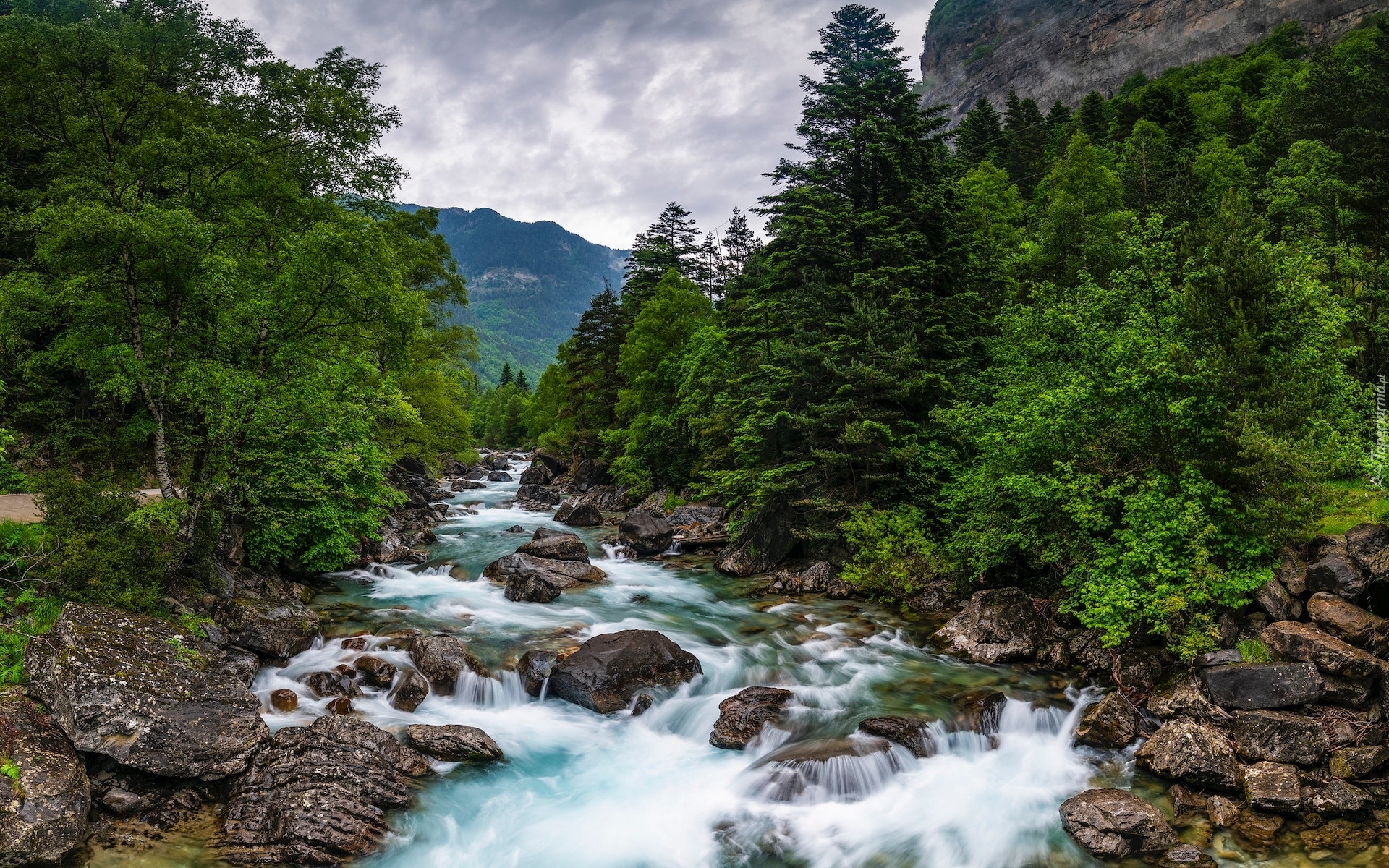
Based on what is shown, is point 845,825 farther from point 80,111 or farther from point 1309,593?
point 80,111

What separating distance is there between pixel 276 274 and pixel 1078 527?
771 inches

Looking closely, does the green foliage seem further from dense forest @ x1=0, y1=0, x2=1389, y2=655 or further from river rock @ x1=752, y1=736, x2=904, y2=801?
river rock @ x1=752, y1=736, x2=904, y2=801

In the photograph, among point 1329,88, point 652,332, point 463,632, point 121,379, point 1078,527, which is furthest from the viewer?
point 652,332

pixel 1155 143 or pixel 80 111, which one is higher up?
pixel 1155 143

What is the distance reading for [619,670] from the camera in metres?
14.1

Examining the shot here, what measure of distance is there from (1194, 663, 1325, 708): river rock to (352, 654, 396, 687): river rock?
15.6m

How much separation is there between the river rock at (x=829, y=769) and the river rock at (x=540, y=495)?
108 feet

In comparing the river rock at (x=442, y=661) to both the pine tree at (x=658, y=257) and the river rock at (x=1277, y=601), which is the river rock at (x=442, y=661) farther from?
the pine tree at (x=658, y=257)

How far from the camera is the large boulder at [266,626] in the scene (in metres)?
13.5

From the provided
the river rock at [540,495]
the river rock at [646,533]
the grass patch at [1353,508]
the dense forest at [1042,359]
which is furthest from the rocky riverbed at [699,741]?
the river rock at [540,495]

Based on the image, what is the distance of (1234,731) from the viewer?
10570 mm

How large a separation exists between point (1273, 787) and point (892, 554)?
1062 cm

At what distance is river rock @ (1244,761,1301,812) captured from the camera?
9242mm

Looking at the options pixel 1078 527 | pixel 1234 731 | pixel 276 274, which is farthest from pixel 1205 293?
pixel 276 274
